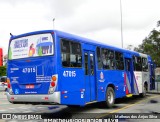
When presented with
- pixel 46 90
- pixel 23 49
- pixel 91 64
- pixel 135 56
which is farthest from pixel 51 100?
pixel 135 56

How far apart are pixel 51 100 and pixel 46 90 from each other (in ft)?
1.45

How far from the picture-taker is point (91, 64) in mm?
13711

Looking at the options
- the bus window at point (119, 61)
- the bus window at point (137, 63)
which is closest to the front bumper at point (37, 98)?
the bus window at point (119, 61)

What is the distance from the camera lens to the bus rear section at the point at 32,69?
11180 mm

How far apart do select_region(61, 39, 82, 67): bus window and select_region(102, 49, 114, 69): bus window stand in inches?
100

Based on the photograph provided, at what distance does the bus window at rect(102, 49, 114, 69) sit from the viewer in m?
15.0

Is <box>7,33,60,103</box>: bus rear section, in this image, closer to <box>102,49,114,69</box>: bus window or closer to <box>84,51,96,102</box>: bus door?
<box>84,51,96,102</box>: bus door

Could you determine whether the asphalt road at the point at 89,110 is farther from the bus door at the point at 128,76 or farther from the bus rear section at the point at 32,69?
the bus door at the point at 128,76

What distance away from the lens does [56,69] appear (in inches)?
437

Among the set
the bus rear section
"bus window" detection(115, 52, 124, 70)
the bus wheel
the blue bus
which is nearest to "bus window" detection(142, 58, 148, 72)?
"bus window" detection(115, 52, 124, 70)

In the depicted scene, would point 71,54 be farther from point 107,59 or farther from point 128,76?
point 128,76

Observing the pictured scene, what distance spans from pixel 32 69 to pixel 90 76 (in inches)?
114

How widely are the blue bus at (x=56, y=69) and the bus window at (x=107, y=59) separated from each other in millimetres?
119

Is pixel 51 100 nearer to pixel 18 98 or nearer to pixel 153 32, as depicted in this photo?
pixel 18 98
